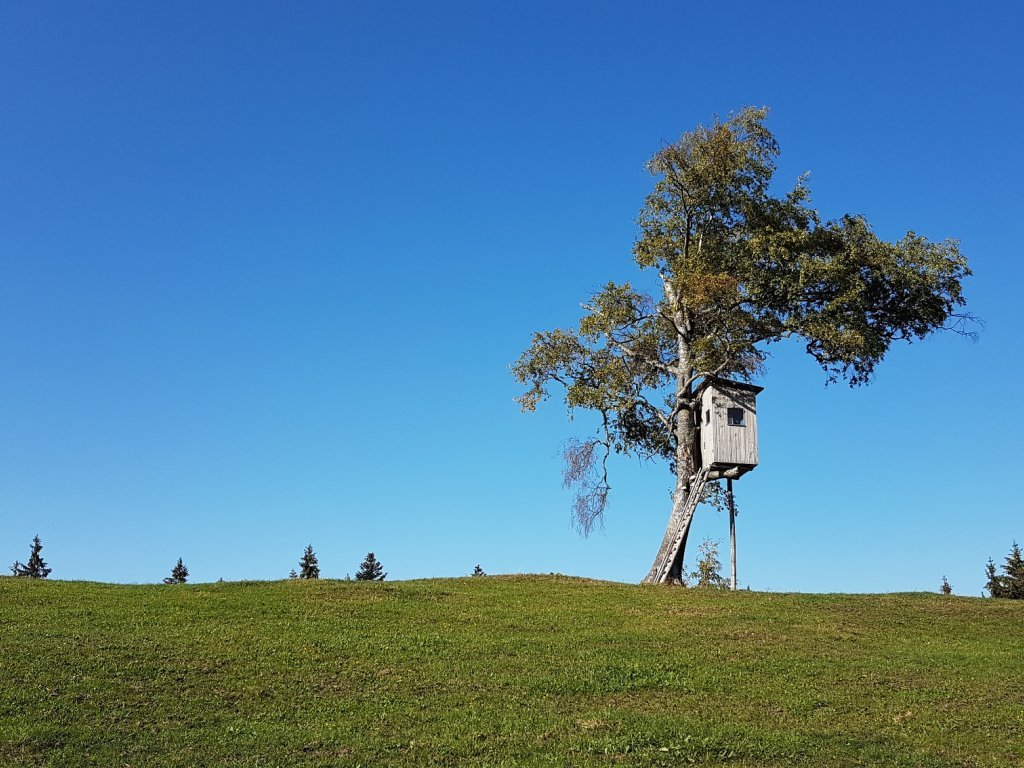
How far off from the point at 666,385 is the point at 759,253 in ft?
22.6

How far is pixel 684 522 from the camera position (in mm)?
37469

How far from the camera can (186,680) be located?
1853cm

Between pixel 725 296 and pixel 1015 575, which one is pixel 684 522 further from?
pixel 1015 575

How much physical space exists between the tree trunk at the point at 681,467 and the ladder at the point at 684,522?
47mm

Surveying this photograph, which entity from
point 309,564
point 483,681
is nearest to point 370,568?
point 309,564

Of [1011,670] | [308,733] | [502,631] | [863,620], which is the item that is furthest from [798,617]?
[308,733]

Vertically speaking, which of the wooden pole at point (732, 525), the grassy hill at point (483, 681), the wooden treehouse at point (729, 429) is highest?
the wooden treehouse at point (729, 429)

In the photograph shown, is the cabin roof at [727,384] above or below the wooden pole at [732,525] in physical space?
above

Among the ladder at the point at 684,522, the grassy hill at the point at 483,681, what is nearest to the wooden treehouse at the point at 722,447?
the ladder at the point at 684,522

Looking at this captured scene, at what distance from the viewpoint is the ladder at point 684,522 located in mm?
37094

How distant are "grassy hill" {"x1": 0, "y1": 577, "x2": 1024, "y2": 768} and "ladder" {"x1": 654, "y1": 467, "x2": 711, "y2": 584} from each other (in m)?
7.06

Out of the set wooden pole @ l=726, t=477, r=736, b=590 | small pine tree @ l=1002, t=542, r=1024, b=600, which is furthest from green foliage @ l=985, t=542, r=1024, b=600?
wooden pole @ l=726, t=477, r=736, b=590

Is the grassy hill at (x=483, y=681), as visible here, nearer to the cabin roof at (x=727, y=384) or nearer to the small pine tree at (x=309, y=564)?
the cabin roof at (x=727, y=384)

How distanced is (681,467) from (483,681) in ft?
69.1
